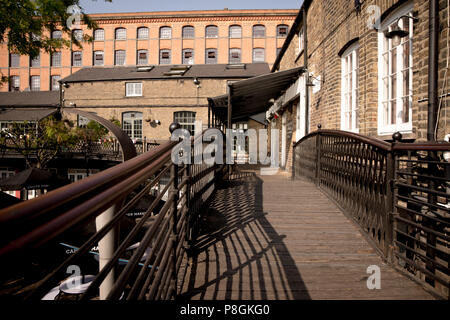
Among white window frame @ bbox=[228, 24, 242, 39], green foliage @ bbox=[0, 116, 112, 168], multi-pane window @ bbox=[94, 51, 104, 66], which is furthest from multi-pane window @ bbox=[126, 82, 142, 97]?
white window frame @ bbox=[228, 24, 242, 39]

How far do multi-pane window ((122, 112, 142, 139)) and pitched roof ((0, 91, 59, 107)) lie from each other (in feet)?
22.1

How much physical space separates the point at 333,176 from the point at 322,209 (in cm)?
71

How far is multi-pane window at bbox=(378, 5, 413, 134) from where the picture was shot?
4.03 meters

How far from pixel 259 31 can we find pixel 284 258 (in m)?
33.7

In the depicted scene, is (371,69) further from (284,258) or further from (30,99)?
(30,99)

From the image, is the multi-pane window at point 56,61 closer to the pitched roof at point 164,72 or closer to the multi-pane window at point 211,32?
the pitched roof at point 164,72

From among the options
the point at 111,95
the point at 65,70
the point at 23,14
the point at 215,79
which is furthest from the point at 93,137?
the point at 65,70

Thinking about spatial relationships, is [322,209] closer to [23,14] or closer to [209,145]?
[209,145]

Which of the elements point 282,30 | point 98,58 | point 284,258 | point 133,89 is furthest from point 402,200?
point 98,58

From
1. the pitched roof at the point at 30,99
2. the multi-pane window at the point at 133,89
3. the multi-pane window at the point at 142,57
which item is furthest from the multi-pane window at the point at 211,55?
the pitched roof at the point at 30,99

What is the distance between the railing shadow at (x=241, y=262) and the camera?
239 cm

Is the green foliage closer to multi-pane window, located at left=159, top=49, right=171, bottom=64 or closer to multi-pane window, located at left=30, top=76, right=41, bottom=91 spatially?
multi-pane window, located at left=159, top=49, right=171, bottom=64

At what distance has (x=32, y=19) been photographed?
Result: 13.0m
